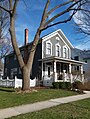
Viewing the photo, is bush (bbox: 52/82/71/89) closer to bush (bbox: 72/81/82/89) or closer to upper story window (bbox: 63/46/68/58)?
bush (bbox: 72/81/82/89)

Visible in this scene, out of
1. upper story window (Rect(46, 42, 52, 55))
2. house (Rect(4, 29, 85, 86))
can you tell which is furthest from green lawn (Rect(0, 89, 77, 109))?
upper story window (Rect(46, 42, 52, 55))

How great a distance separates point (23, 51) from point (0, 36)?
4362 mm

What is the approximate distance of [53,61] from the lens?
23.6 meters

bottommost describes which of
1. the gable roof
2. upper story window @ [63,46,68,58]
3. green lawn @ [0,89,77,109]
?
green lawn @ [0,89,77,109]

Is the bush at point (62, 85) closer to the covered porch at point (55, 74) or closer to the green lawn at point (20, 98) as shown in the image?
the covered porch at point (55, 74)

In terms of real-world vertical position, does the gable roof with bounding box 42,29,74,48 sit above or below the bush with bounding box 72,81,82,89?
above

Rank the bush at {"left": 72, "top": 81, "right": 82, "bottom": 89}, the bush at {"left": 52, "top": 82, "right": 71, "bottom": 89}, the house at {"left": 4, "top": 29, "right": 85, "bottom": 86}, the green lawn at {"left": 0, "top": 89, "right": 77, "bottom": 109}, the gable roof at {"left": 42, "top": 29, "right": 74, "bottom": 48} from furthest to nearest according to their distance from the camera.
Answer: the gable roof at {"left": 42, "top": 29, "right": 74, "bottom": 48} < the house at {"left": 4, "top": 29, "right": 85, "bottom": 86} < the bush at {"left": 72, "top": 81, "right": 82, "bottom": 89} < the bush at {"left": 52, "top": 82, "right": 71, "bottom": 89} < the green lawn at {"left": 0, "top": 89, "right": 77, "bottom": 109}

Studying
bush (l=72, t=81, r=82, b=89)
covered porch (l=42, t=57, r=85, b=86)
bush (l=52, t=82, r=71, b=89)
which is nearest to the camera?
bush (l=52, t=82, r=71, b=89)

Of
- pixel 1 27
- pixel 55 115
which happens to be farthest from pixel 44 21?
pixel 1 27

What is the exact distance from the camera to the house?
23266 mm

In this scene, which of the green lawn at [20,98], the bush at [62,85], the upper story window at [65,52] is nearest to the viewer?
the green lawn at [20,98]

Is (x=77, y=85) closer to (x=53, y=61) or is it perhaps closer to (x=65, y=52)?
(x=53, y=61)

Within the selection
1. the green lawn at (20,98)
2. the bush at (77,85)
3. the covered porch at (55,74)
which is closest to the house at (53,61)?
the covered porch at (55,74)

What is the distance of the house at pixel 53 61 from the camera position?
76.3ft
